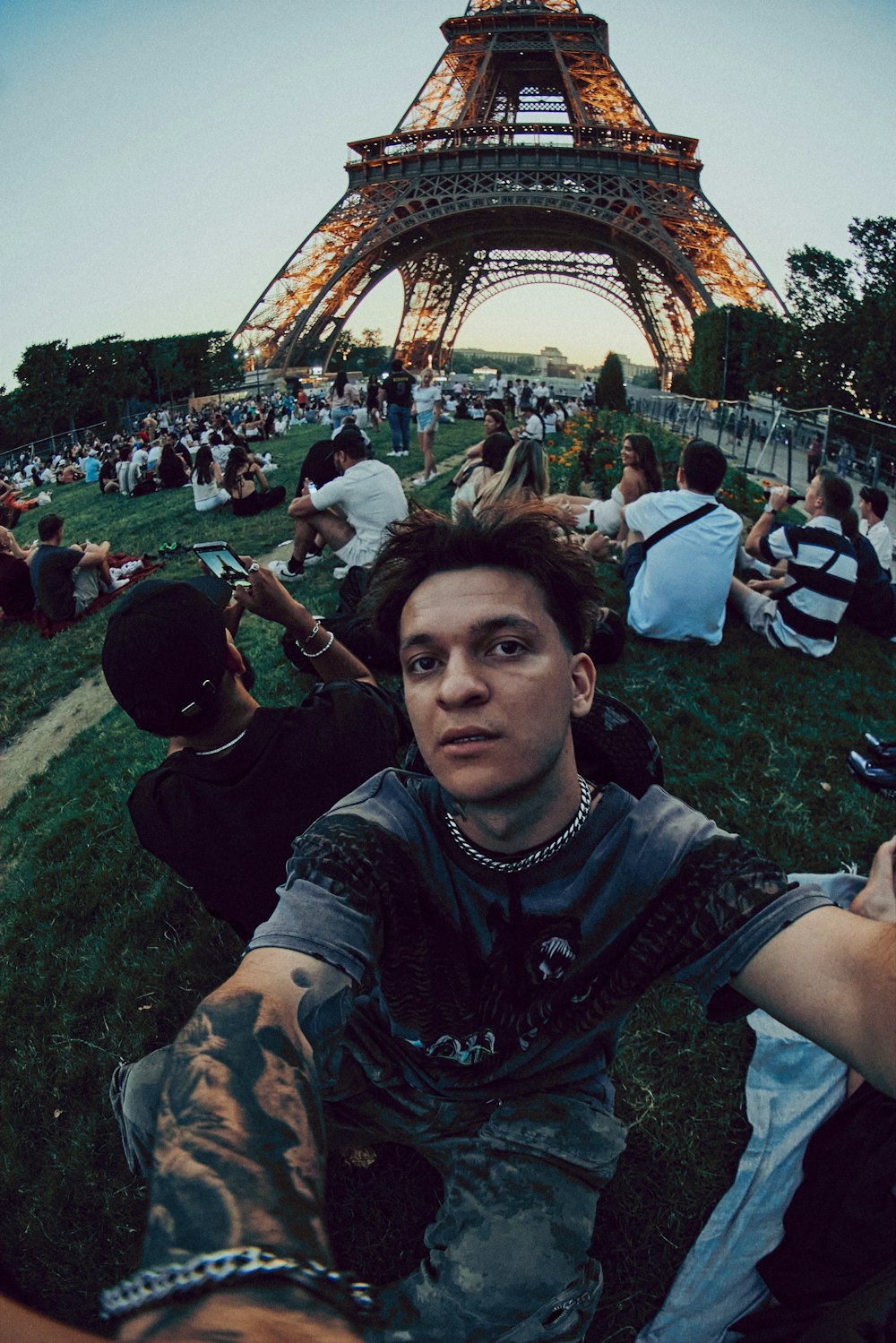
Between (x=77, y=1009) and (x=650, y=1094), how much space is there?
2.24 meters

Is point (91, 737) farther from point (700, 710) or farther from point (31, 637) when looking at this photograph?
point (700, 710)

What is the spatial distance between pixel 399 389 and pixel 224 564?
35.4 feet

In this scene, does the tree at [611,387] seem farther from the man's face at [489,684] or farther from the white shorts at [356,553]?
the man's face at [489,684]

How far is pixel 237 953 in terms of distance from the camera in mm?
2967

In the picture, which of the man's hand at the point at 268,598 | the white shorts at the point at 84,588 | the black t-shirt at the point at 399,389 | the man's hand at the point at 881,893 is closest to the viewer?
the man's hand at the point at 881,893

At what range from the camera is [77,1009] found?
289 centimetres

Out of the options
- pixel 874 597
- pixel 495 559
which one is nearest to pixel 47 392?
pixel 874 597

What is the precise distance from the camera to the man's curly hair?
164cm

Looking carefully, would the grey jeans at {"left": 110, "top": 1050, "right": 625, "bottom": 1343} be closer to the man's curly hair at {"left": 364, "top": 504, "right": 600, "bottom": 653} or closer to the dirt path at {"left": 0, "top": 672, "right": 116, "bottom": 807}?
the man's curly hair at {"left": 364, "top": 504, "right": 600, "bottom": 653}

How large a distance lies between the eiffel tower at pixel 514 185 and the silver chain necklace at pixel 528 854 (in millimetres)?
27338

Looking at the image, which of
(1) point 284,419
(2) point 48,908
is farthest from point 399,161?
(2) point 48,908

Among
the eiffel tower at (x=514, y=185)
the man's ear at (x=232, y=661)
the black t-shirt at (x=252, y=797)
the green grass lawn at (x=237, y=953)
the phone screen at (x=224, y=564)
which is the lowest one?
the green grass lawn at (x=237, y=953)

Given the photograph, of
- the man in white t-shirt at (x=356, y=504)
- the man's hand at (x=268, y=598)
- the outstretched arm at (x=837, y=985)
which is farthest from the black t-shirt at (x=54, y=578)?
the outstretched arm at (x=837, y=985)

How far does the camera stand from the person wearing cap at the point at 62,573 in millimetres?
7426
